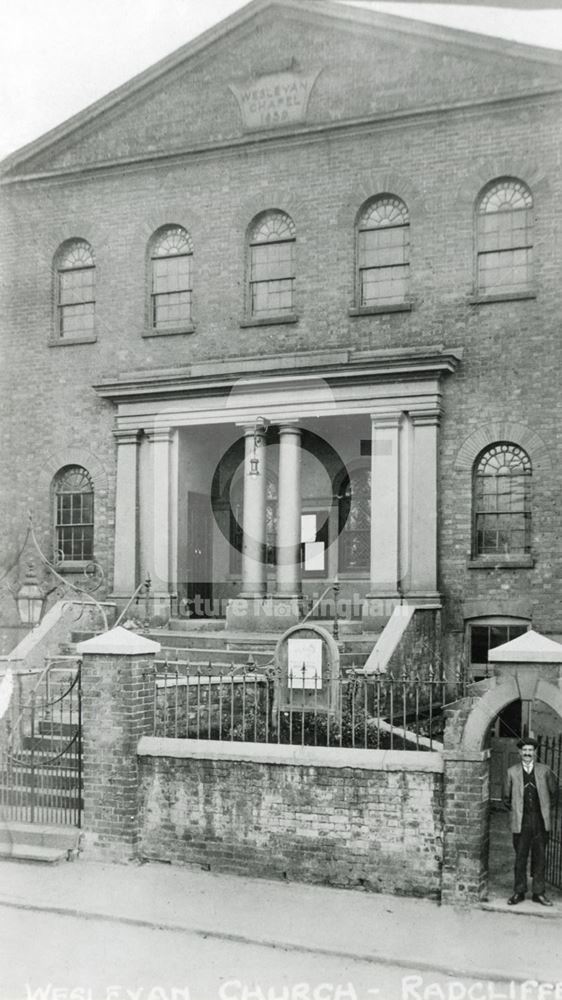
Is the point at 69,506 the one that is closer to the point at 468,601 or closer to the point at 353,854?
the point at 468,601

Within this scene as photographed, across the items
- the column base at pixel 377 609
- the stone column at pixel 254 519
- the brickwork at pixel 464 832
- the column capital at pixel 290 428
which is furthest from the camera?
the column capital at pixel 290 428

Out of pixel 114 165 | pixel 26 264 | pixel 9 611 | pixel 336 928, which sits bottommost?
pixel 336 928

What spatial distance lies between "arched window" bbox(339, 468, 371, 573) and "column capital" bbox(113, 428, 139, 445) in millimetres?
3958

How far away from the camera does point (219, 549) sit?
67.3 ft

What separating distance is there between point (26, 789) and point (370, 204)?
37.8 ft

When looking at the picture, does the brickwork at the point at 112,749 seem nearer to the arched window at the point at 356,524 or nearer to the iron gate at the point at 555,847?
the iron gate at the point at 555,847

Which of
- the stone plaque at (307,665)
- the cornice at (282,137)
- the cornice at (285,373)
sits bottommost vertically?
the stone plaque at (307,665)

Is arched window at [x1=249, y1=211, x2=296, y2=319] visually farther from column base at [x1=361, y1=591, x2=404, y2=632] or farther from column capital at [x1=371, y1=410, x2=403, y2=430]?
column base at [x1=361, y1=591, x2=404, y2=632]

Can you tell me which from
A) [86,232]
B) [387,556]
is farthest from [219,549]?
[86,232]

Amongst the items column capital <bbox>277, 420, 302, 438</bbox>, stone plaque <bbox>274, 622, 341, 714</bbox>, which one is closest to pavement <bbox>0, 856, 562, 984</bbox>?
stone plaque <bbox>274, 622, 341, 714</bbox>

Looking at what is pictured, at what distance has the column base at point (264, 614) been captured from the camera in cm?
1681

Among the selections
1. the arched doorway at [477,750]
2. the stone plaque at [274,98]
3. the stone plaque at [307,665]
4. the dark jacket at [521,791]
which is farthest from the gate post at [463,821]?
the stone plaque at [274,98]

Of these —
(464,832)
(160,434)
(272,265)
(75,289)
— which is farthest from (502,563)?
(75,289)

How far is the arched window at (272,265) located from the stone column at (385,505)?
3.00m
